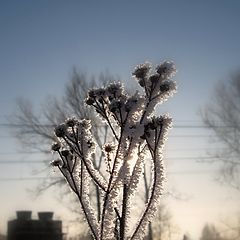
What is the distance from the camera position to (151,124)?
4.28 m

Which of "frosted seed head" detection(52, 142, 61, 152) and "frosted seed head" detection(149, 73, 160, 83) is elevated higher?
"frosted seed head" detection(149, 73, 160, 83)

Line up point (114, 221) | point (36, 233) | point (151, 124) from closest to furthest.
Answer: point (151, 124)
point (114, 221)
point (36, 233)

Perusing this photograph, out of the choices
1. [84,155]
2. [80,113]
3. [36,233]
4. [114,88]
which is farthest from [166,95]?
[36,233]

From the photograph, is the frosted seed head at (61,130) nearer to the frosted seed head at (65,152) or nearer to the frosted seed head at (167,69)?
the frosted seed head at (65,152)

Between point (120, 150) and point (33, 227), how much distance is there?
30185mm

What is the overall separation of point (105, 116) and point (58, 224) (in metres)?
32.0

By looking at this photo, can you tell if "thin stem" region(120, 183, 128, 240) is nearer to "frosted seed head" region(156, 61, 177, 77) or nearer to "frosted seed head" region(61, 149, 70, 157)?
"frosted seed head" region(61, 149, 70, 157)

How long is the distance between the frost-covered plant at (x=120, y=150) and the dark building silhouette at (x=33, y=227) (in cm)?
2980

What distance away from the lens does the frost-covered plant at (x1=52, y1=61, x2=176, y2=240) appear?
14.4 ft

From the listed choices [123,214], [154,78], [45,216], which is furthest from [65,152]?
[45,216]

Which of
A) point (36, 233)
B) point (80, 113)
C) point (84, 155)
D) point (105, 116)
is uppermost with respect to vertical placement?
point (80, 113)

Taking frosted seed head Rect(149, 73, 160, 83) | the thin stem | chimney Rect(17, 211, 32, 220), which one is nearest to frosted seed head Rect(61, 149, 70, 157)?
the thin stem

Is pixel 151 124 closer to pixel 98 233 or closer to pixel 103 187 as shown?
pixel 103 187

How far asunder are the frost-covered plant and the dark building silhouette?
29.8m
